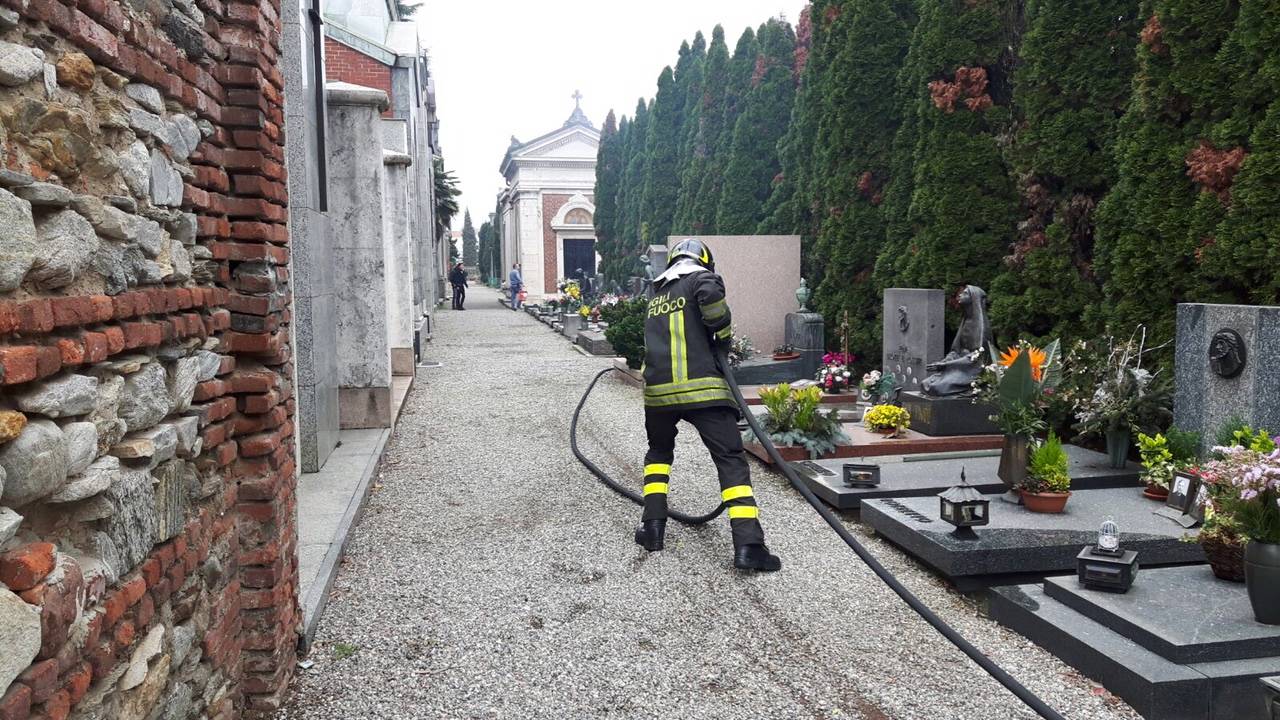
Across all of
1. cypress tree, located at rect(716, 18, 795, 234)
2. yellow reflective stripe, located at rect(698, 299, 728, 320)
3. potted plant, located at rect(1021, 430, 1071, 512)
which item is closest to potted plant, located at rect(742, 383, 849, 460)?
potted plant, located at rect(1021, 430, 1071, 512)

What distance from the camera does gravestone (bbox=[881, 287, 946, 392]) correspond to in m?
9.81

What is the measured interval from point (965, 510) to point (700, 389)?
1535 mm

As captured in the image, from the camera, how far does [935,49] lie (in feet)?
36.1

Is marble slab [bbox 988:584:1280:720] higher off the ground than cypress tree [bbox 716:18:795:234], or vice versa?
cypress tree [bbox 716:18:795:234]

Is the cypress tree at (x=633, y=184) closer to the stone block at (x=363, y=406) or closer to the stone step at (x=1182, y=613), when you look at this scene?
the stone block at (x=363, y=406)

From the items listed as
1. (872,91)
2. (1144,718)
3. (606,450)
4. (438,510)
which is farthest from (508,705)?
(872,91)

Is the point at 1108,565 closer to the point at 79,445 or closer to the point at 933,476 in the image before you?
the point at 933,476

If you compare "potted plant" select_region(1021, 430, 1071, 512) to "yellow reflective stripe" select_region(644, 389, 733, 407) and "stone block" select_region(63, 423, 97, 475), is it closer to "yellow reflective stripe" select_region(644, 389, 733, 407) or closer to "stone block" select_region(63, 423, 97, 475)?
"yellow reflective stripe" select_region(644, 389, 733, 407)

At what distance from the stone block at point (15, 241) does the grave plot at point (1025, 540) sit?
432cm

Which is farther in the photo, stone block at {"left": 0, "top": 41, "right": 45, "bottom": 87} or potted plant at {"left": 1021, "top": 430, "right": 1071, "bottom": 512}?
potted plant at {"left": 1021, "top": 430, "right": 1071, "bottom": 512}

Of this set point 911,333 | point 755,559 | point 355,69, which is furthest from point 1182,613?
point 355,69

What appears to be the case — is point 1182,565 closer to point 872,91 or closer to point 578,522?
point 578,522

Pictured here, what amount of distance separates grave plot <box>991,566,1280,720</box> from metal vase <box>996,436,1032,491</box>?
121cm

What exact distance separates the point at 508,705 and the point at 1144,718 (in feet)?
7.88
